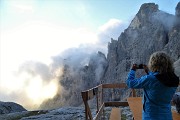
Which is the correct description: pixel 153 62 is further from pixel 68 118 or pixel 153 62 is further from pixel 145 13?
pixel 145 13

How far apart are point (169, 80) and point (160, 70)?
203mm

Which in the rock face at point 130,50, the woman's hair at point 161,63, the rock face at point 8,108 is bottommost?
the rock face at point 8,108

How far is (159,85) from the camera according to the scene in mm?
4379

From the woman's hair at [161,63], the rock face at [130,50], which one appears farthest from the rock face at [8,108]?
the rock face at [130,50]

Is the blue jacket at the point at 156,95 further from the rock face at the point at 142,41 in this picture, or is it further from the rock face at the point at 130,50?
the rock face at the point at 142,41

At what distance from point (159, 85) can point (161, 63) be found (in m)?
0.34

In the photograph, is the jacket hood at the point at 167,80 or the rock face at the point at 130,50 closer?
the jacket hood at the point at 167,80

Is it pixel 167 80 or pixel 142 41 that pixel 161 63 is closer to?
pixel 167 80

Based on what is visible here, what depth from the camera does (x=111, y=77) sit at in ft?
339

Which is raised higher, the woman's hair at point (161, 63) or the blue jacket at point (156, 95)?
the woman's hair at point (161, 63)

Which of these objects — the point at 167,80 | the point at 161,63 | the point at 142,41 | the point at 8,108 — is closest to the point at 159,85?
the point at 167,80

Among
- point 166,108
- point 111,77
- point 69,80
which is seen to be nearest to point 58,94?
point 69,80

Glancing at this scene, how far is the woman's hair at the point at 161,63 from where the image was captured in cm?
439

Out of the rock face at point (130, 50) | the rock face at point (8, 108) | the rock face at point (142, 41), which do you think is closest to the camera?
the rock face at point (8, 108)
